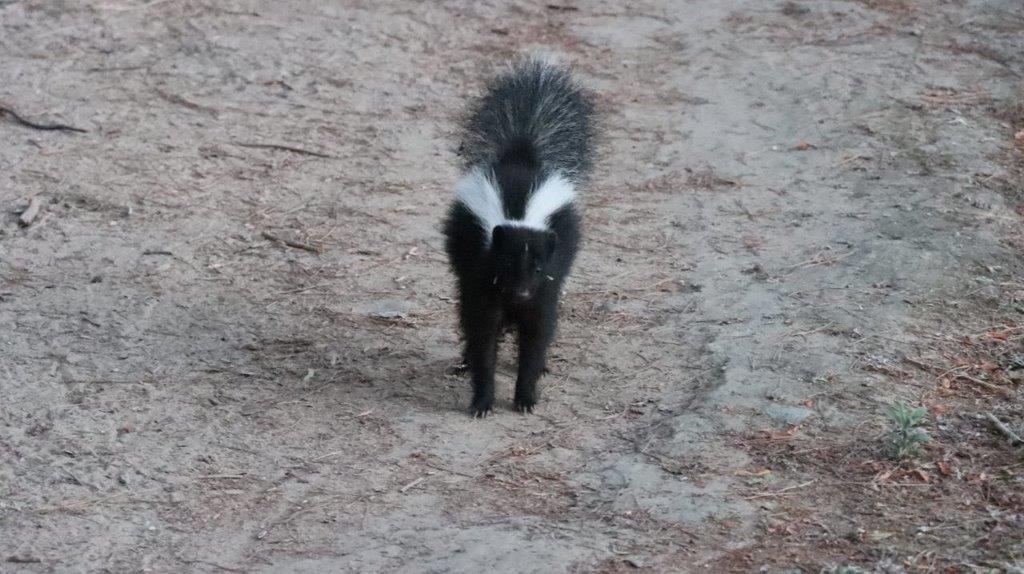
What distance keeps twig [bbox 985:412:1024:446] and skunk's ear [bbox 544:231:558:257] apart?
219 cm

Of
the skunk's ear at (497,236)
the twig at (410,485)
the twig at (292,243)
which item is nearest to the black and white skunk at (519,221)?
the skunk's ear at (497,236)

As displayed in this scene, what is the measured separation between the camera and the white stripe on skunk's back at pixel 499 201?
19.5 feet

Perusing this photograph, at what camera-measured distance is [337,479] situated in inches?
223

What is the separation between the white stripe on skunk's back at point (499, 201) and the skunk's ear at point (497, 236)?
70 millimetres

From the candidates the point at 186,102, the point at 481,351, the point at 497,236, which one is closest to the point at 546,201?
the point at 497,236

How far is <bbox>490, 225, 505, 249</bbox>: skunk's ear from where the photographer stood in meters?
5.77

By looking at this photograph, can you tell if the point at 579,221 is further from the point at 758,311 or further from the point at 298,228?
the point at 298,228

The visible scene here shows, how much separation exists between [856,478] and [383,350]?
2.79 meters

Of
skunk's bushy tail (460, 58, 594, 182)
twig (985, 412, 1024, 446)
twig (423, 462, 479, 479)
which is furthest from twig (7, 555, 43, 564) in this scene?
twig (985, 412, 1024, 446)

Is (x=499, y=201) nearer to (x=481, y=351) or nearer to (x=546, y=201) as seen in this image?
(x=546, y=201)

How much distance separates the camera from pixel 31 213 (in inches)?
318

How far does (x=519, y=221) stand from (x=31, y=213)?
3.86 m

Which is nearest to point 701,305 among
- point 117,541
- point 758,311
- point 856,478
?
point 758,311

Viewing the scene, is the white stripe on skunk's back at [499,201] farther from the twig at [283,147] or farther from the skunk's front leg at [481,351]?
the twig at [283,147]
